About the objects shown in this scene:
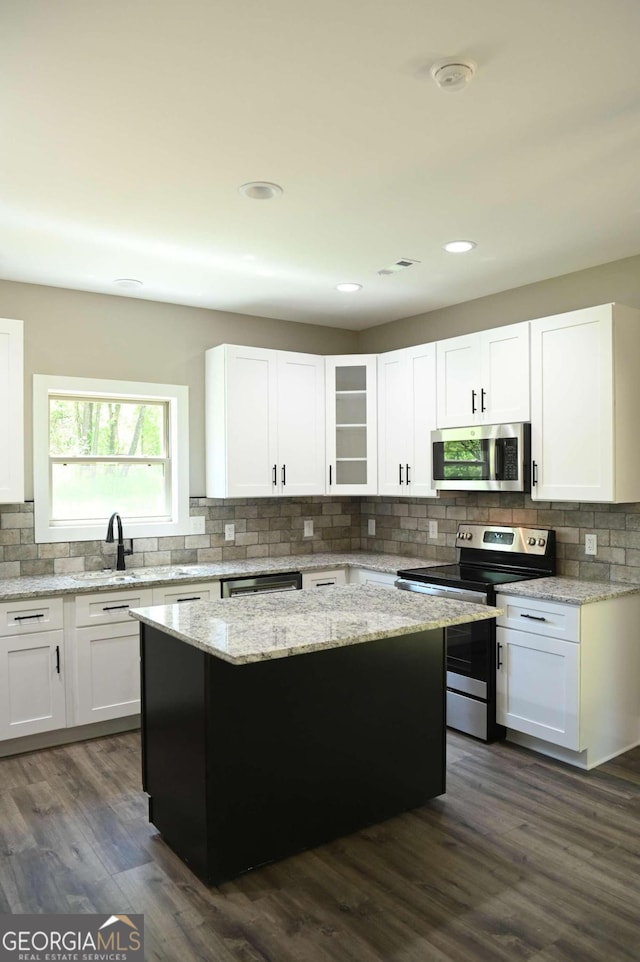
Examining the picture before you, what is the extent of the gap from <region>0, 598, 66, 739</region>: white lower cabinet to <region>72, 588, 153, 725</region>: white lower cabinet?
0.10 meters

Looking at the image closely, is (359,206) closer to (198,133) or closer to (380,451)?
(198,133)

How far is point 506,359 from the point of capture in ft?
13.1

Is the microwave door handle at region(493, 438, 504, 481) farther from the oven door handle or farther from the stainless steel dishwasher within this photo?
the stainless steel dishwasher

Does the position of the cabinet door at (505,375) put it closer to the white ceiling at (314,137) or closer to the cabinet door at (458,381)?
the cabinet door at (458,381)

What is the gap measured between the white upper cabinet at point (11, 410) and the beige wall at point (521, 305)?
2.71 metres

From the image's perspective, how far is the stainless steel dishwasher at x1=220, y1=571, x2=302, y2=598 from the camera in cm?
422

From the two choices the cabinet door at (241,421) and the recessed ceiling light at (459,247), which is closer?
the recessed ceiling light at (459,247)

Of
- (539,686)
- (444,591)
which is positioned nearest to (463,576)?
(444,591)

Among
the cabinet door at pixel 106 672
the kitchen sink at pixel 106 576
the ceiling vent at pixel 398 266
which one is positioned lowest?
the cabinet door at pixel 106 672

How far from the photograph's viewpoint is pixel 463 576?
413 centimetres

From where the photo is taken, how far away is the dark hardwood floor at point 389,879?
6.96 feet

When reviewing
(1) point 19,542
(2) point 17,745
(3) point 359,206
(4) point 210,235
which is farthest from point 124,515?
(3) point 359,206

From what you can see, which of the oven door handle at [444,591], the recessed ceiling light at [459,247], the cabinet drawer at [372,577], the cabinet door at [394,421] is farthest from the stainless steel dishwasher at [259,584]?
the recessed ceiling light at [459,247]

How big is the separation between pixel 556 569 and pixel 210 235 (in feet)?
8.71
